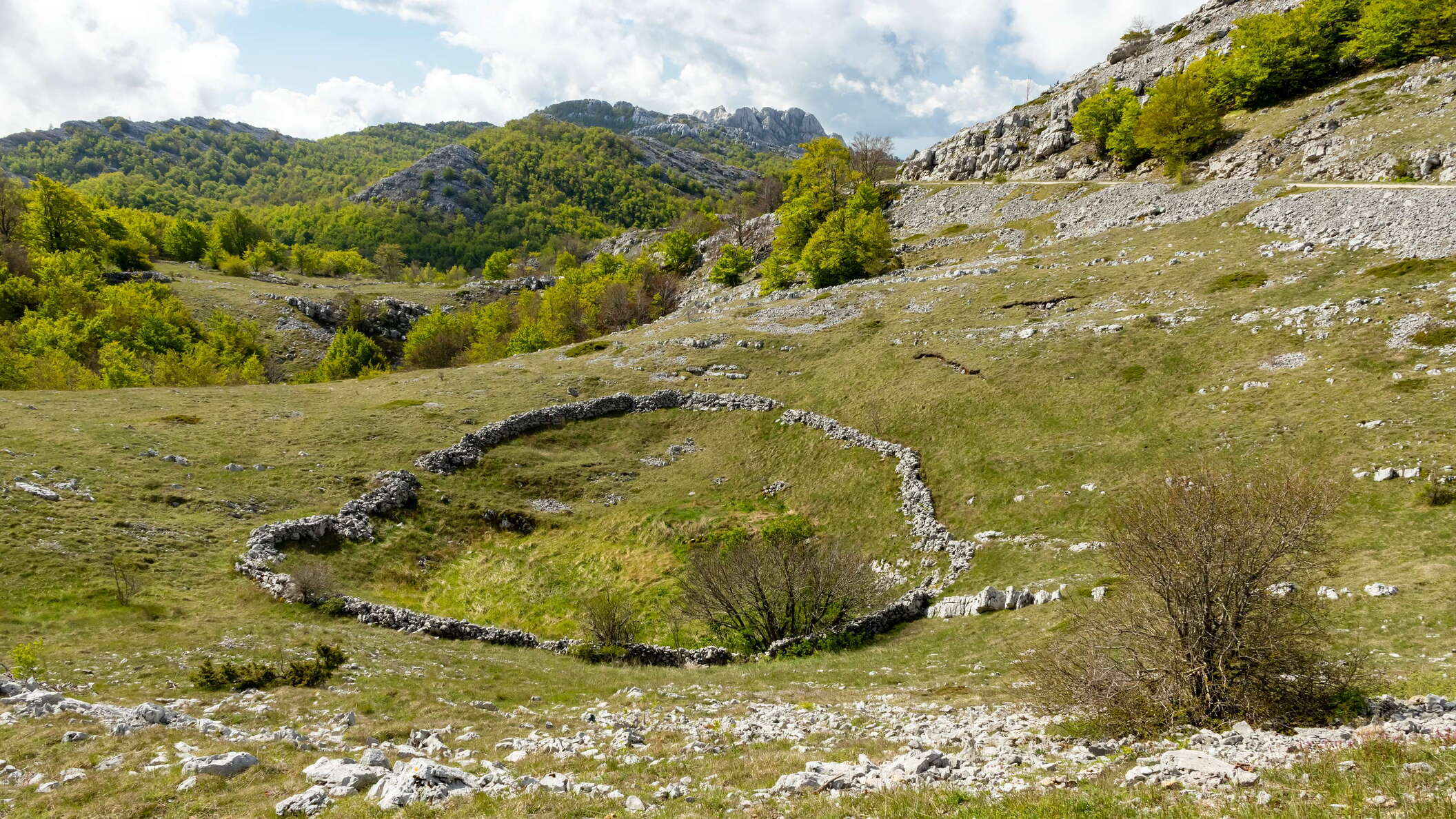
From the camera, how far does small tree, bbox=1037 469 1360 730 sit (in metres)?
11.9

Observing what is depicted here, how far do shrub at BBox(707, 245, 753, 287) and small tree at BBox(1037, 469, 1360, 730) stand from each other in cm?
9514

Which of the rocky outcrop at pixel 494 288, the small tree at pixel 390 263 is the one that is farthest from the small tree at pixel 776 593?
the small tree at pixel 390 263

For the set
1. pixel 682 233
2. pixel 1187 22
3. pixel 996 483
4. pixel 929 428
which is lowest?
pixel 996 483

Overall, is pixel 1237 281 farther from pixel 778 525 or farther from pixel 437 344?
pixel 437 344

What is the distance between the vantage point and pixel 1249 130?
76.1 m

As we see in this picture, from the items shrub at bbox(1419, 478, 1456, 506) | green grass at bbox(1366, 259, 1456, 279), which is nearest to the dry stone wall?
shrub at bbox(1419, 478, 1456, 506)

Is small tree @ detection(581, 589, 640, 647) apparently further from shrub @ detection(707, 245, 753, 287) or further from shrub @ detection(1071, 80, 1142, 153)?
shrub @ detection(1071, 80, 1142, 153)

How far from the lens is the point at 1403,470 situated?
936 inches

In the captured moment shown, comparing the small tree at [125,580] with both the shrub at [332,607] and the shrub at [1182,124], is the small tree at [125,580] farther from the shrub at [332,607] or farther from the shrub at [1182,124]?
the shrub at [1182,124]

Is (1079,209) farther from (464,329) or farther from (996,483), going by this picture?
(464,329)

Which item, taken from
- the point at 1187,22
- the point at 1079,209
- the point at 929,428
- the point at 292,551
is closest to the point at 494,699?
the point at 292,551

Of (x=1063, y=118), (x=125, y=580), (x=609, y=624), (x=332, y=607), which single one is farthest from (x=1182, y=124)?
(x=125, y=580)

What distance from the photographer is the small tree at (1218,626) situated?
11.9m

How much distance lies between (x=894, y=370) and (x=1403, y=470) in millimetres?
29733
